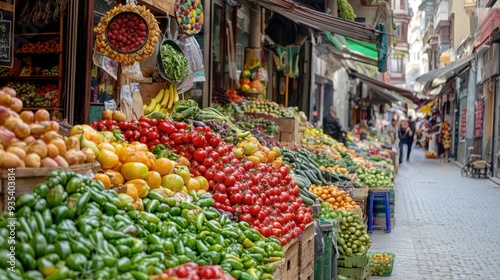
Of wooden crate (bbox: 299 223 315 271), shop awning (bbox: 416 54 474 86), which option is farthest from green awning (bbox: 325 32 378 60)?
wooden crate (bbox: 299 223 315 271)

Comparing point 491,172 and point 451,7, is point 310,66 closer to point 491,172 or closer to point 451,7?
point 491,172

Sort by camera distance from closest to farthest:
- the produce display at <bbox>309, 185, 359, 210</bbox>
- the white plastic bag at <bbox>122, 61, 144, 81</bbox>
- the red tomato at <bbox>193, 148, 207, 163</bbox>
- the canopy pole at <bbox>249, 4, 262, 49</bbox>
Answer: the red tomato at <bbox>193, 148, 207, 163</bbox> → the white plastic bag at <bbox>122, 61, 144, 81</bbox> → the produce display at <bbox>309, 185, 359, 210</bbox> → the canopy pole at <bbox>249, 4, 262, 49</bbox>

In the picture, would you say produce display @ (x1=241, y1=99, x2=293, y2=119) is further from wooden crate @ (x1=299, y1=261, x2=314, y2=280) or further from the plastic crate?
wooden crate @ (x1=299, y1=261, x2=314, y2=280)

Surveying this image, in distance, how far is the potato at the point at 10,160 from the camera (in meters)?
3.45

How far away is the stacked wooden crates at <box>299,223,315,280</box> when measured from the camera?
5.79 meters

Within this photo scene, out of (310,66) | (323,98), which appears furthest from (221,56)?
(323,98)

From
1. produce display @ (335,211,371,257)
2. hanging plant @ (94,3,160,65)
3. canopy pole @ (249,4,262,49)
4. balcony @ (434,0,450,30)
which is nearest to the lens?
A: hanging plant @ (94,3,160,65)

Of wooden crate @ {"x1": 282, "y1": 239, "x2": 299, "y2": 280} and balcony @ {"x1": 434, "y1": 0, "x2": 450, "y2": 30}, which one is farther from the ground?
balcony @ {"x1": 434, "y1": 0, "x2": 450, "y2": 30}

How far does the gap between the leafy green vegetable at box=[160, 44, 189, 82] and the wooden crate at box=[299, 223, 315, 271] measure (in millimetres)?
3051

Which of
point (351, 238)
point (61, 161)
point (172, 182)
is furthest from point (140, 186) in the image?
point (351, 238)

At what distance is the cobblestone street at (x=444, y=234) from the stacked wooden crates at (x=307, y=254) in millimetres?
2502

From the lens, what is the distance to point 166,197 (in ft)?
15.9

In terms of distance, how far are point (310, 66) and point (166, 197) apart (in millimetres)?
16408

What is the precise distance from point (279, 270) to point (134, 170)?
4.11ft
